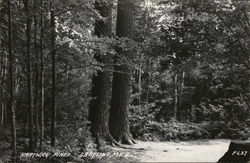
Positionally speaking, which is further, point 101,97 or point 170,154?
point 101,97

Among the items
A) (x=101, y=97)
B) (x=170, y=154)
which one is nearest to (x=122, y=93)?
(x=101, y=97)

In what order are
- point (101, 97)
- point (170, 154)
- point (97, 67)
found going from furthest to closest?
point (101, 97)
point (170, 154)
point (97, 67)

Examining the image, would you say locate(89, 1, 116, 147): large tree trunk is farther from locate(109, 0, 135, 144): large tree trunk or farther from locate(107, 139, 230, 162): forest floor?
locate(107, 139, 230, 162): forest floor

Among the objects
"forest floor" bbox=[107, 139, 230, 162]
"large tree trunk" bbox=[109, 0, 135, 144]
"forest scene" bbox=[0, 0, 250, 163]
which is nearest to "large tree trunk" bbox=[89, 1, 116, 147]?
"forest scene" bbox=[0, 0, 250, 163]

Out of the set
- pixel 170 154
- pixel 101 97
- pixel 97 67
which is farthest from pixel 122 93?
pixel 97 67

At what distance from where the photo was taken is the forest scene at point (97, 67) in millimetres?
7711

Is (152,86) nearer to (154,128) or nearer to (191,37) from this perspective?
(154,128)

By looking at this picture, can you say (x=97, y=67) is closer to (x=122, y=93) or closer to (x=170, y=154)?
(x=122, y=93)

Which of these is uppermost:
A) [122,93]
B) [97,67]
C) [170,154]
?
[97,67]

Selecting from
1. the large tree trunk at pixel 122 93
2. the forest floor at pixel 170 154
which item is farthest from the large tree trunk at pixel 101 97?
the forest floor at pixel 170 154

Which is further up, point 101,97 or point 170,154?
point 101,97

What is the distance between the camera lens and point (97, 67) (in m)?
10.1

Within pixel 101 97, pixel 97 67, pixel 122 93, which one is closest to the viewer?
pixel 97 67

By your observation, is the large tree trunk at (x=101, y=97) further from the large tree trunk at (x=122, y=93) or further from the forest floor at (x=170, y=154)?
the forest floor at (x=170, y=154)
